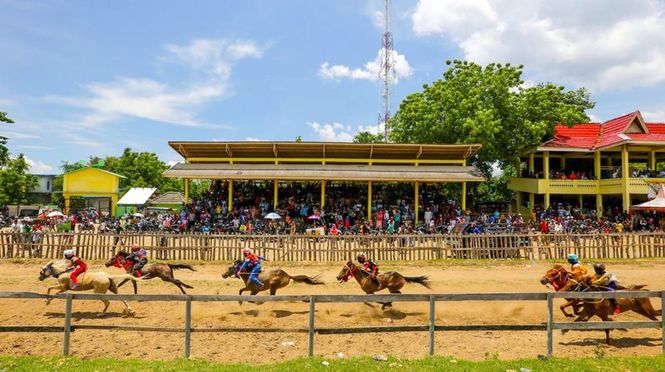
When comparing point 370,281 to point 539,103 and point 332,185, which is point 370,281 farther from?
point 539,103

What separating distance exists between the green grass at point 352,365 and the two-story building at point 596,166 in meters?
25.8

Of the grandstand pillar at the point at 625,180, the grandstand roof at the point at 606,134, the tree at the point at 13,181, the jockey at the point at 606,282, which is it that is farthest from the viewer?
the tree at the point at 13,181

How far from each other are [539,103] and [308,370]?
30747 millimetres

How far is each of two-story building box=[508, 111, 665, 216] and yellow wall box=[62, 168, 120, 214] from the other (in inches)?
1554

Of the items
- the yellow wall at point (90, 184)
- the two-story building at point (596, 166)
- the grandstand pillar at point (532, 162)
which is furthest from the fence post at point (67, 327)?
the yellow wall at point (90, 184)

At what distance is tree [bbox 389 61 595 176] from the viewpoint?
3002 cm

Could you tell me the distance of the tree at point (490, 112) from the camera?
30.0 meters

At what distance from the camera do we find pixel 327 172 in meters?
25.8

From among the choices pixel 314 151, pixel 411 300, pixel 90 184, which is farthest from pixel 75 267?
pixel 90 184

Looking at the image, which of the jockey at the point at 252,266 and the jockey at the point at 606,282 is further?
the jockey at the point at 252,266

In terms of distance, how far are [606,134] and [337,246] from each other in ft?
90.8

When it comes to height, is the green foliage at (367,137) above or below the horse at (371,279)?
above

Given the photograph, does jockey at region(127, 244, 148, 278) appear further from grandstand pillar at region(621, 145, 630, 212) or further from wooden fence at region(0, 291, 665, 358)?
grandstand pillar at region(621, 145, 630, 212)

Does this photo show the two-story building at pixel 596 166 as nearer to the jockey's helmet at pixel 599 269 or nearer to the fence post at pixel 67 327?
the jockey's helmet at pixel 599 269
